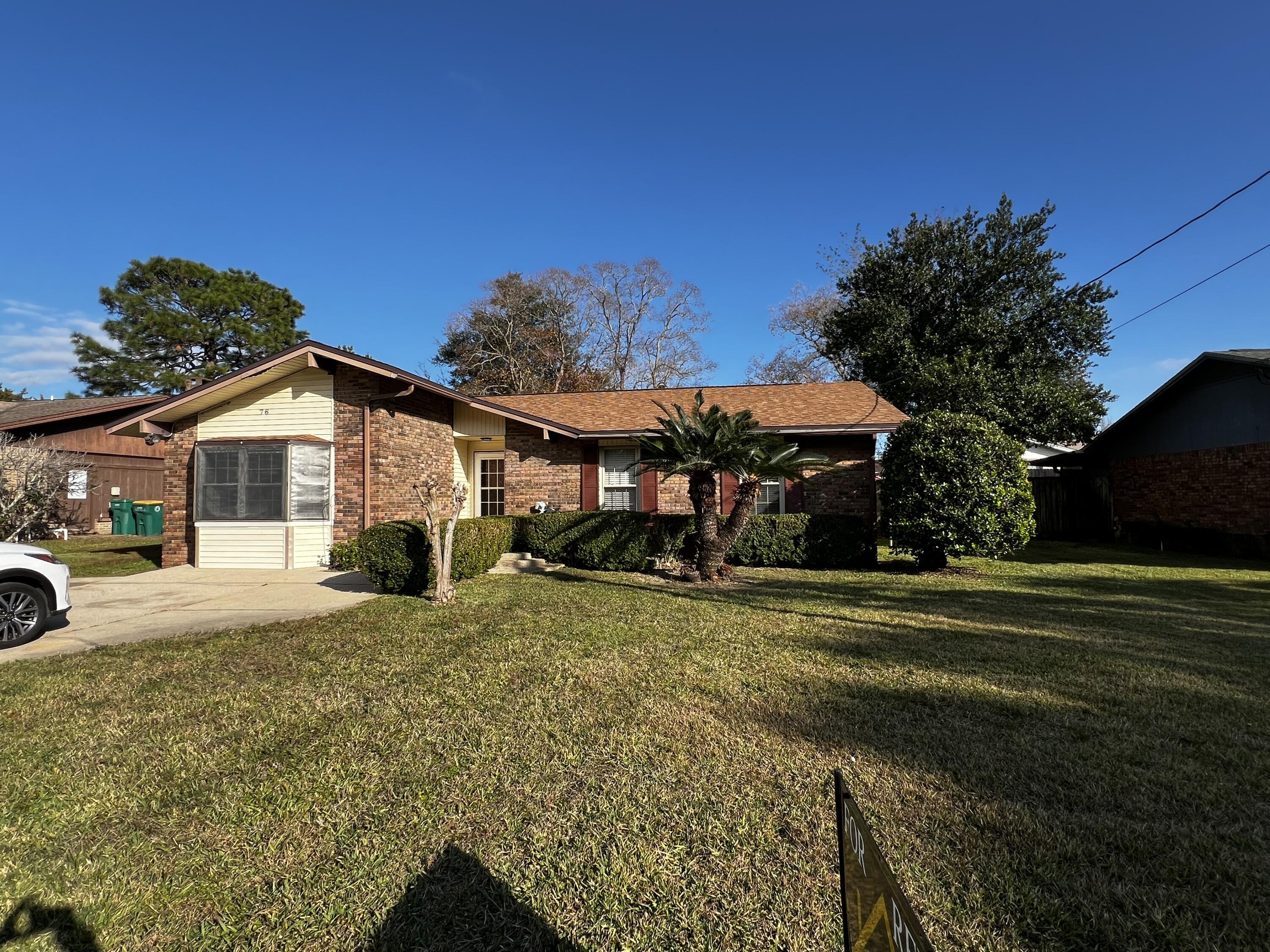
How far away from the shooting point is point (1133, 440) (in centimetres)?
1686

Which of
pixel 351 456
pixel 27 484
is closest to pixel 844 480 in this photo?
pixel 351 456

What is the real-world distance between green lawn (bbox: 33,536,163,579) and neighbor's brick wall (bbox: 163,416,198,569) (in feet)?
2.07

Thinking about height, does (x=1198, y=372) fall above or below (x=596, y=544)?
above

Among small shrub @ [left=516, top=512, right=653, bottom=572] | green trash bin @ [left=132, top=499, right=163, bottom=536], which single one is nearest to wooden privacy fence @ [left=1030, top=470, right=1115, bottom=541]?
small shrub @ [left=516, top=512, right=653, bottom=572]

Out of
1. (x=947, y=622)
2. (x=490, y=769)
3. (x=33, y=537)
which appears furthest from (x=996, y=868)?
(x=33, y=537)

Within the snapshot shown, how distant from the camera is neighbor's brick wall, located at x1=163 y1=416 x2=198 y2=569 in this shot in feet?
39.8

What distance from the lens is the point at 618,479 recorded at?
14.0 m

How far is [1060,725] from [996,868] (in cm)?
192

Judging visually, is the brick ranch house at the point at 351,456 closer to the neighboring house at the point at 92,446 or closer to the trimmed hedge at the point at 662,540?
the trimmed hedge at the point at 662,540

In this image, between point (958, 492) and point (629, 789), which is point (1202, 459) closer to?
point (958, 492)

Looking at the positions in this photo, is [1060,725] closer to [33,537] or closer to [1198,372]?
[1198,372]

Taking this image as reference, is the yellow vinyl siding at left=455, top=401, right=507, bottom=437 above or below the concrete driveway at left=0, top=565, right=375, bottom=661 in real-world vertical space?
above

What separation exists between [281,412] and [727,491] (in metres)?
9.61

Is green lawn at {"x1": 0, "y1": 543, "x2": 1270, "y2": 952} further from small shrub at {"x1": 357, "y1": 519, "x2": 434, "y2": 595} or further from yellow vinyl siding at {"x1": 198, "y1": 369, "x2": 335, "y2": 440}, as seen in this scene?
yellow vinyl siding at {"x1": 198, "y1": 369, "x2": 335, "y2": 440}
